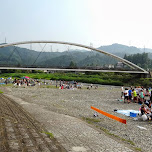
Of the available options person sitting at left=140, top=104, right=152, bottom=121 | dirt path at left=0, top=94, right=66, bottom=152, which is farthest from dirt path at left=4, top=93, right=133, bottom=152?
person sitting at left=140, top=104, right=152, bottom=121

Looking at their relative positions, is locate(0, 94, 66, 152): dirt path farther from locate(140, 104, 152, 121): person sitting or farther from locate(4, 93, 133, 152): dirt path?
locate(140, 104, 152, 121): person sitting

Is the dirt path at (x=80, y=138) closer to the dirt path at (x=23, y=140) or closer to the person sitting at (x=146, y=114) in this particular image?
the dirt path at (x=23, y=140)

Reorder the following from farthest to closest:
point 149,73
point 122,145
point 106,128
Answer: point 149,73 < point 106,128 < point 122,145

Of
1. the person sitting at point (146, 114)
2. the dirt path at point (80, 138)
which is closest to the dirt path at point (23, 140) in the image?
the dirt path at point (80, 138)

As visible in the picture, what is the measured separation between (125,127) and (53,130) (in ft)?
12.6

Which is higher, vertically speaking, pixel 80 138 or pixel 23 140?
pixel 23 140

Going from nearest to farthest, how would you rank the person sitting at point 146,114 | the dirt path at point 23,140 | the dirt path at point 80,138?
1. the dirt path at point 23,140
2. the dirt path at point 80,138
3. the person sitting at point 146,114

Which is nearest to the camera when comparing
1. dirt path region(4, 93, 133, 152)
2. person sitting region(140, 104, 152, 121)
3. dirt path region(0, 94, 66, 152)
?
dirt path region(0, 94, 66, 152)

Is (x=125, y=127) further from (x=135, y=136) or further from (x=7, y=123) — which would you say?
(x=7, y=123)

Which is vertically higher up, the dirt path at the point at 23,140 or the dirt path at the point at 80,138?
the dirt path at the point at 23,140

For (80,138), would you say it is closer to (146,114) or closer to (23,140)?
(23,140)

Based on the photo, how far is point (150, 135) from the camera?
9.29 meters

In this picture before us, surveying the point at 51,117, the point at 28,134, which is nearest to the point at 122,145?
the point at 28,134

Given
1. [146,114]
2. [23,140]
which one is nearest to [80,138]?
[23,140]
